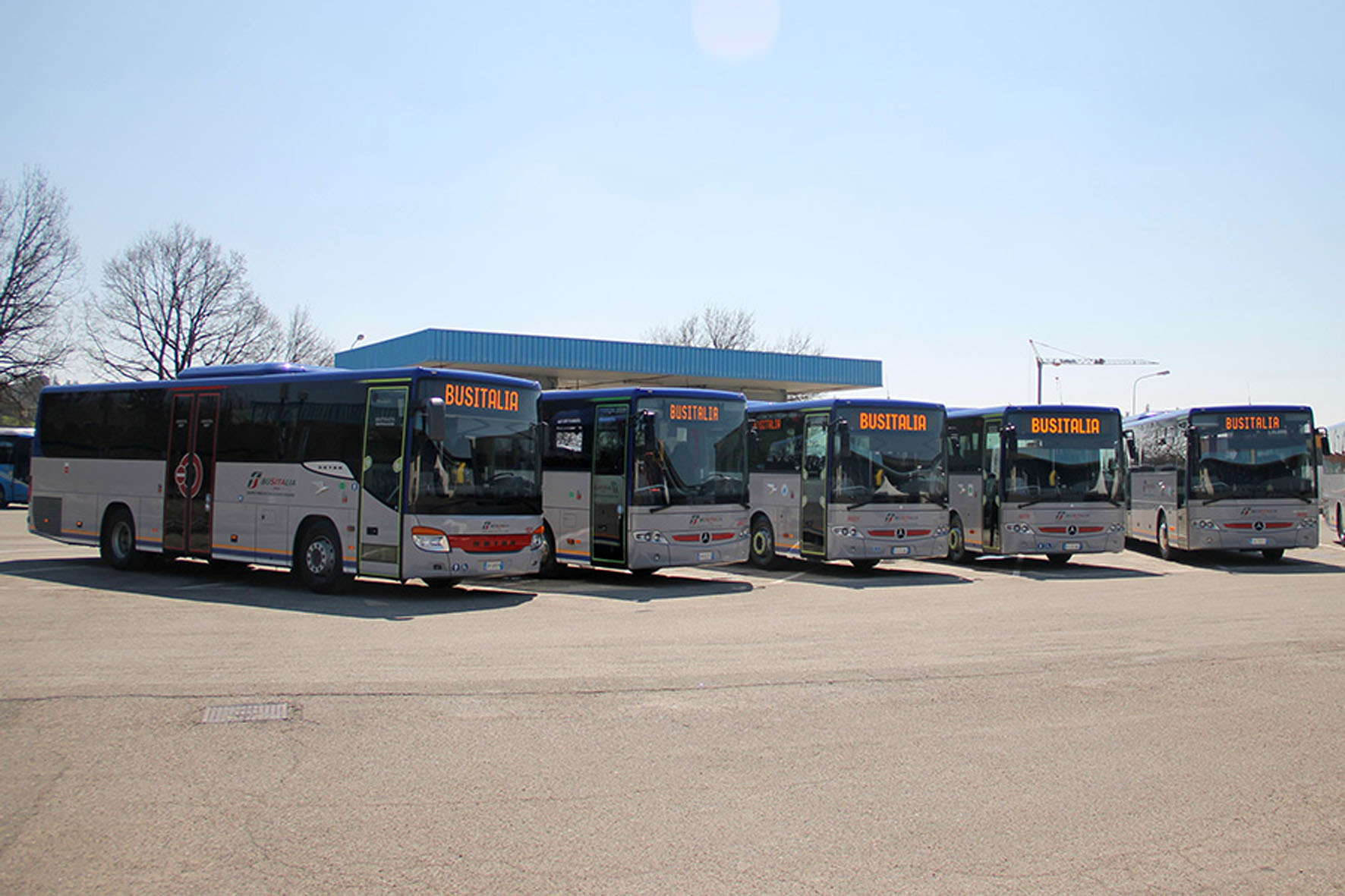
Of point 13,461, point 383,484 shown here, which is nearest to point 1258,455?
point 383,484

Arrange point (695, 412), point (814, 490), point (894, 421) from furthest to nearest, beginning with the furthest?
point (814, 490) → point (894, 421) → point (695, 412)

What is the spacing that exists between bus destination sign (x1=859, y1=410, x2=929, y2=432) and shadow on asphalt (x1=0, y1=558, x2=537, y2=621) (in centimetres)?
640

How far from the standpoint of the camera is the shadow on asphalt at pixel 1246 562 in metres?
20.5

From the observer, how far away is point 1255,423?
71.2 feet

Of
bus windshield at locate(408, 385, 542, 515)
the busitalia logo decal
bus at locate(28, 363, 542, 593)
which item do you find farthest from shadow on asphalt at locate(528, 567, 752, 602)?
the busitalia logo decal

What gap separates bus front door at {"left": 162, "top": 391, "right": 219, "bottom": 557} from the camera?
1680 cm

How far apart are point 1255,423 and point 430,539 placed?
53.1 ft

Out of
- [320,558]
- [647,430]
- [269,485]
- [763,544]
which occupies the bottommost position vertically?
[320,558]

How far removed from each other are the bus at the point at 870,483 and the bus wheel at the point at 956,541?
10.8 feet

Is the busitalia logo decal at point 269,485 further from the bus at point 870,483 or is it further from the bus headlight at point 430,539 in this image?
the bus at point 870,483

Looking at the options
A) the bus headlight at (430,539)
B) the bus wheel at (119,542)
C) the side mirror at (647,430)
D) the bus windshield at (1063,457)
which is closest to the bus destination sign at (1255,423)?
the bus windshield at (1063,457)

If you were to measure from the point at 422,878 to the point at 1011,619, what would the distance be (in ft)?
32.7

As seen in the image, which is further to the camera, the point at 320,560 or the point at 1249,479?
the point at 1249,479

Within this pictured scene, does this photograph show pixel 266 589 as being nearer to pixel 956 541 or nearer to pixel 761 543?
pixel 761 543
